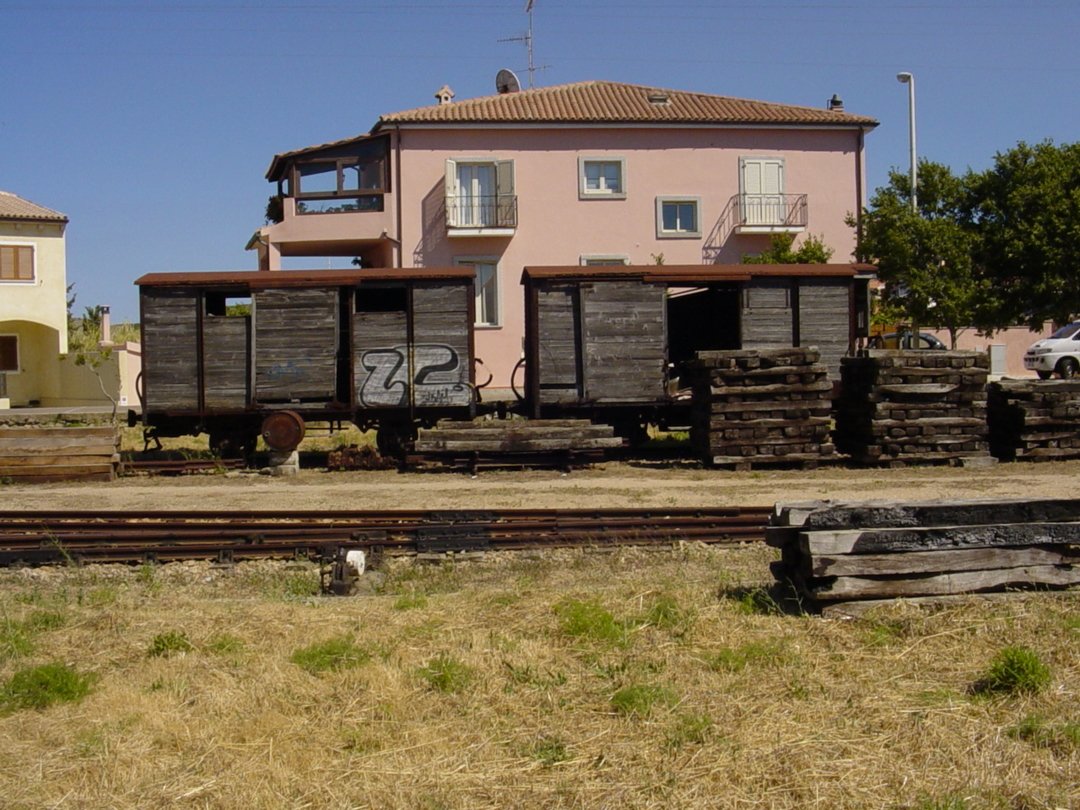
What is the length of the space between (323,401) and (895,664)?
1427 centimetres

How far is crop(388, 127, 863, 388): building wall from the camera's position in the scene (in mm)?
35969

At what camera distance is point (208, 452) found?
2083 centimetres

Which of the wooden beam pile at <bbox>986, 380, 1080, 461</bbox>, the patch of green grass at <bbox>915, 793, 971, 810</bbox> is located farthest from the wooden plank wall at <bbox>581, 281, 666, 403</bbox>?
the patch of green grass at <bbox>915, 793, 971, 810</bbox>

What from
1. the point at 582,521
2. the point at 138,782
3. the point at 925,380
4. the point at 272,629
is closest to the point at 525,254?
the point at 925,380

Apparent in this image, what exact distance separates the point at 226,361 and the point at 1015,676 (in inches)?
621

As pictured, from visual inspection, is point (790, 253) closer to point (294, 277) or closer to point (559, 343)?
point (559, 343)

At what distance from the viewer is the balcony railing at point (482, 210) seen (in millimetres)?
35844

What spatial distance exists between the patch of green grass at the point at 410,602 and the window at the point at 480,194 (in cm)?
2716

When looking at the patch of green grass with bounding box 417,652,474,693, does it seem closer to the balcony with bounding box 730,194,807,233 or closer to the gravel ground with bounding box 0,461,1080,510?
the gravel ground with bounding box 0,461,1080,510

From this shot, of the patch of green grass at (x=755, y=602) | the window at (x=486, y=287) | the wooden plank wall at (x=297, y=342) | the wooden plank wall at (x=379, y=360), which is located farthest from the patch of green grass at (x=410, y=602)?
the window at (x=486, y=287)

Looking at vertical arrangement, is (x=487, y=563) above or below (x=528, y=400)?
below

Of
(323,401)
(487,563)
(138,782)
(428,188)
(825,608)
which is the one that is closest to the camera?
(138,782)

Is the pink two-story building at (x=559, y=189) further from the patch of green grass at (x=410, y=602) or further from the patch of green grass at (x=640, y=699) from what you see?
the patch of green grass at (x=640, y=699)

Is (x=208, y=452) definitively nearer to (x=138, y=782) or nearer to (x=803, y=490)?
(x=803, y=490)
